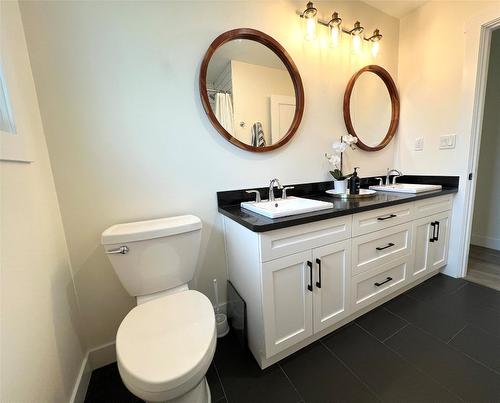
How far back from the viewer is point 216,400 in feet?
3.43

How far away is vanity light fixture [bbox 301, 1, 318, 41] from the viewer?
1.49 metres

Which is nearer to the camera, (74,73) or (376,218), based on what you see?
(74,73)

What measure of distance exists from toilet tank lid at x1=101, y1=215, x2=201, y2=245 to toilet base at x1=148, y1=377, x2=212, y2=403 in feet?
2.13

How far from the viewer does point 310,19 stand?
5.01 feet

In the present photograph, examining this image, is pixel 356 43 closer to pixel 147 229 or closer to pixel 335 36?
pixel 335 36

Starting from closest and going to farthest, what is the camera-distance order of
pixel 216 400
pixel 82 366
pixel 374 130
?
pixel 216 400 → pixel 82 366 → pixel 374 130

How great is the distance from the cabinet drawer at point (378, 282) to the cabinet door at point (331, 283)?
93mm

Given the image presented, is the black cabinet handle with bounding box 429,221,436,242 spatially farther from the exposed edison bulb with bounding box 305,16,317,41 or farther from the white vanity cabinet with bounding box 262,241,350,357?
the exposed edison bulb with bounding box 305,16,317,41

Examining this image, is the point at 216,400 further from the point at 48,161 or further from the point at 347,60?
the point at 347,60

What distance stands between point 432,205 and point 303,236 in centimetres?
132

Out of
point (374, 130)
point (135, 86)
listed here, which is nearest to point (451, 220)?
point (374, 130)

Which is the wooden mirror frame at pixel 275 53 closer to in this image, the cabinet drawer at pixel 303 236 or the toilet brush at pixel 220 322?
the cabinet drawer at pixel 303 236

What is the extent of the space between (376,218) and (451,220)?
1072 millimetres

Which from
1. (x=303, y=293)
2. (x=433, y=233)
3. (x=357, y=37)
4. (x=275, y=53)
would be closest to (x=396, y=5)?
(x=357, y=37)
